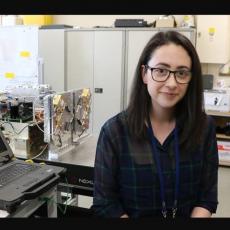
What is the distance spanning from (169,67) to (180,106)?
0.24m

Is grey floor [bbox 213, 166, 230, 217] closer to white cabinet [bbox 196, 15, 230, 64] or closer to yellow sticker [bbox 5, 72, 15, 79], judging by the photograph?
white cabinet [bbox 196, 15, 230, 64]

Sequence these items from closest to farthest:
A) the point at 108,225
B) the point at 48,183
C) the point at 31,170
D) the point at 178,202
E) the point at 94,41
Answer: the point at 108,225
the point at 178,202
the point at 48,183
the point at 31,170
the point at 94,41

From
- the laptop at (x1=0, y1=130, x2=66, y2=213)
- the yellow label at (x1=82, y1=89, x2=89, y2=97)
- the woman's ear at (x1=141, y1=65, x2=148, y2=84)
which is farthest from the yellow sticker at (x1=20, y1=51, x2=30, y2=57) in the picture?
the woman's ear at (x1=141, y1=65, x2=148, y2=84)

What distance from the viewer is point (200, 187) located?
134cm

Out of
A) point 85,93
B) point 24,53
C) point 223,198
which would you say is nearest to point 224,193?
point 223,198

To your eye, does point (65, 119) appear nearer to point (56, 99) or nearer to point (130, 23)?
point (56, 99)

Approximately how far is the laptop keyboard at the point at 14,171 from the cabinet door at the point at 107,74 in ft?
8.10

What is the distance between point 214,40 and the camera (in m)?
4.07

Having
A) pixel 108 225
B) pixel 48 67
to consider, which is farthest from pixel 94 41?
pixel 108 225

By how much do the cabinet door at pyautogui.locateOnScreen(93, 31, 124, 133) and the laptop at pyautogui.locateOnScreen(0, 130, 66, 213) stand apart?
8.02 ft

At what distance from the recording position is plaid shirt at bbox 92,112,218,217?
125cm

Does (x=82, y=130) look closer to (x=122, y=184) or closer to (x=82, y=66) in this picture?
(x=122, y=184)
